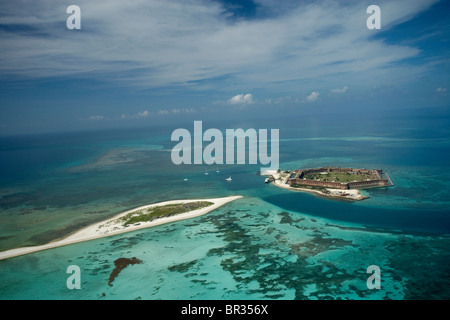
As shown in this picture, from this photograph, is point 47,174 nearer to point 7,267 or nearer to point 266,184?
point 7,267

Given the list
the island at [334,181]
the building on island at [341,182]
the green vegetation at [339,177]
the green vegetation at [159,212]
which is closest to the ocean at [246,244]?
the island at [334,181]

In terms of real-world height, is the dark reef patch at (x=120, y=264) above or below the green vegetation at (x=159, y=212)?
below

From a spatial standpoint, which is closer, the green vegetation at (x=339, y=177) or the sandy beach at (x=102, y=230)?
the sandy beach at (x=102, y=230)

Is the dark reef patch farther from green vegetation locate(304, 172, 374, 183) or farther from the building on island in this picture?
green vegetation locate(304, 172, 374, 183)

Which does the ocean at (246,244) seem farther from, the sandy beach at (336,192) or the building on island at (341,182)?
the building on island at (341,182)

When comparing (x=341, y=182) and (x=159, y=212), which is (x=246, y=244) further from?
(x=341, y=182)

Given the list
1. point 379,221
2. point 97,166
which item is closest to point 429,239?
point 379,221
